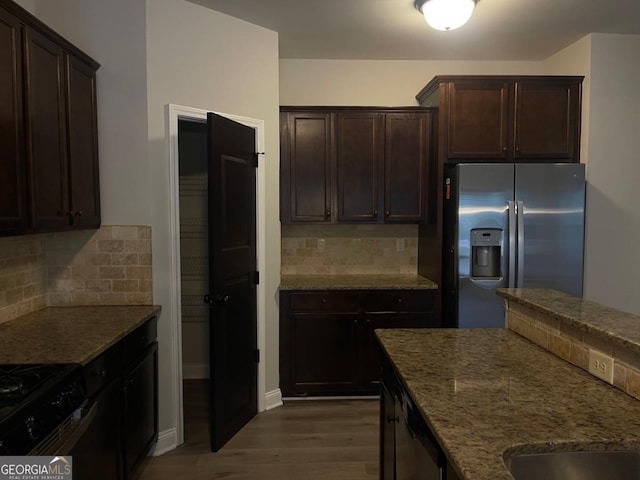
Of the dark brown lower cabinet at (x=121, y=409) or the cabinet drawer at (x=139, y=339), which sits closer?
the dark brown lower cabinet at (x=121, y=409)

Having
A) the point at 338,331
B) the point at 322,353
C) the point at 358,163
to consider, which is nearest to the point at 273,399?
the point at 322,353


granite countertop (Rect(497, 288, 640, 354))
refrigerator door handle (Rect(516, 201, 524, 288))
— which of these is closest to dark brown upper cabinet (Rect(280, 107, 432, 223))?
refrigerator door handle (Rect(516, 201, 524, 288))

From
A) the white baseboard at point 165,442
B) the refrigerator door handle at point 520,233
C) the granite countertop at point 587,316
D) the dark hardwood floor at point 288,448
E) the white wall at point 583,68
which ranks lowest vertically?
the dark hardwood floor at point 288,448

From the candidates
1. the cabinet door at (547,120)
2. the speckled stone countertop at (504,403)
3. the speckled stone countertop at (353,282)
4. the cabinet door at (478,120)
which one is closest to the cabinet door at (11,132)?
the speckled stone countertop at (504,403)

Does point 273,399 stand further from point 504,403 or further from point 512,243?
point 504,403

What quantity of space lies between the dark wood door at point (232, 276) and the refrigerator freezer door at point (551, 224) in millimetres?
1994

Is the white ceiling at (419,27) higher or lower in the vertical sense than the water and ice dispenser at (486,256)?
higher

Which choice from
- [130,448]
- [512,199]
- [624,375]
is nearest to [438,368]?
[624,375]

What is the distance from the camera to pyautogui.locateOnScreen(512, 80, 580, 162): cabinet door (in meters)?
3.34

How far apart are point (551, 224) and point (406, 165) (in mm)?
1203

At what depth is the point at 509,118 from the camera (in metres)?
3.35

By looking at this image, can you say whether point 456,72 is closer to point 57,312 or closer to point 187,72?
point 187,72

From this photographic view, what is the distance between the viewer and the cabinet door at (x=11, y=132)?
181 centimetres

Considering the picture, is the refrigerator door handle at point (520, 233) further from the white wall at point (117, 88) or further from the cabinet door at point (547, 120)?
the white wall at point (117, 88)
